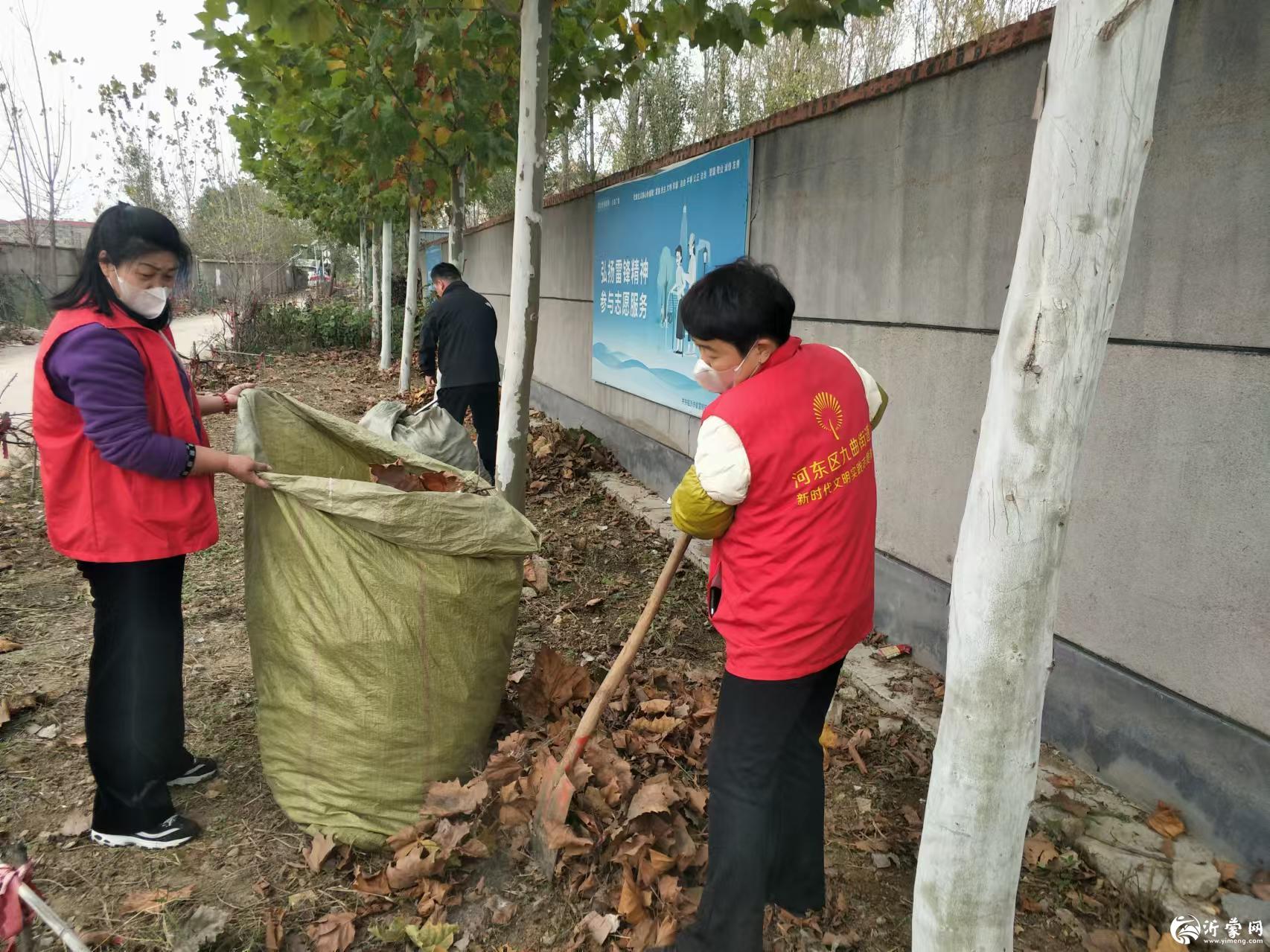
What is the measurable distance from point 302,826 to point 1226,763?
8.23 ft

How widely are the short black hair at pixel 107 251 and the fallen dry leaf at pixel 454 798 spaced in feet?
4.88

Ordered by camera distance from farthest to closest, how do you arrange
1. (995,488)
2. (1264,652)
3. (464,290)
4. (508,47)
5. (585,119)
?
(585,119) → (464,290) → (508,47) → (1264,652) → (995,488)

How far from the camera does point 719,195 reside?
4.75m

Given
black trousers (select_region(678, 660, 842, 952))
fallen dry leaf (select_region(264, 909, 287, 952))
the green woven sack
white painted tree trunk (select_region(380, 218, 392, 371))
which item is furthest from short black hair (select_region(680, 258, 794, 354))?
white painted tree trunk (select_region(380, 218, 392, 371))

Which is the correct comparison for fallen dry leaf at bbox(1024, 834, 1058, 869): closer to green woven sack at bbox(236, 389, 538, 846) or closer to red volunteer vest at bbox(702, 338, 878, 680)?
red volunteer vest at bbox(702, 338, 878, 680)

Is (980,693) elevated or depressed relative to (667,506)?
elevated

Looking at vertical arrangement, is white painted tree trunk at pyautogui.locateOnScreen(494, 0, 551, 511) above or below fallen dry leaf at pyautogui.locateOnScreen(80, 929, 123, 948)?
above

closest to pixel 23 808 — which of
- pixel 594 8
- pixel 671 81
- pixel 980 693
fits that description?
pixel 980 693

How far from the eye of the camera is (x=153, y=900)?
81.7 inches

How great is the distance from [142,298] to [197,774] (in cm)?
145

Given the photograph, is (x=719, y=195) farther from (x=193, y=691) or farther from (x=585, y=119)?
(x=585, y=119)

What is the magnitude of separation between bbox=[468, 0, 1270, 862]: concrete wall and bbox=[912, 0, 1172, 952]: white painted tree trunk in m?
1.19

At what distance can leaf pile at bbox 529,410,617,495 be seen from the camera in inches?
245

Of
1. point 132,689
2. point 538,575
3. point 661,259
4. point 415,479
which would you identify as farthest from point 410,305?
point 132,689
